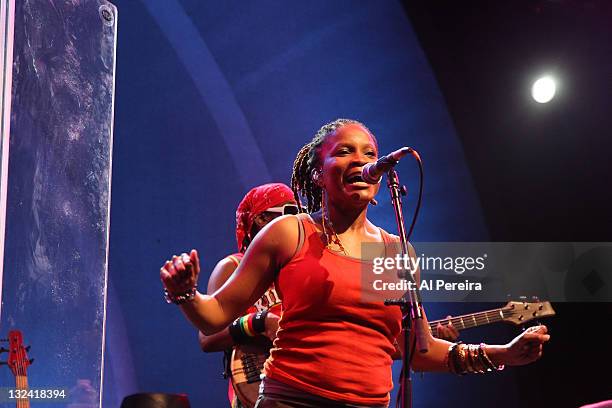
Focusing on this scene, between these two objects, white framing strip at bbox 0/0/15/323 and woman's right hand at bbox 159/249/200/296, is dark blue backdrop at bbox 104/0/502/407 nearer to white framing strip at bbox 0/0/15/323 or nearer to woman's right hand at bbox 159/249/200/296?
white framing strip at bbox 0/0/15/323

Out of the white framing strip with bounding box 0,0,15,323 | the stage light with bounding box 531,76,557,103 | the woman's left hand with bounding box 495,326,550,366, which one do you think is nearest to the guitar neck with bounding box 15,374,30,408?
the white framing strip with bounding box 0,0,15,323

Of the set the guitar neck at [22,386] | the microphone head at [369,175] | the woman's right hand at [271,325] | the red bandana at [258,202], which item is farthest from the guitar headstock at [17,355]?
the microphone head at [369,175]

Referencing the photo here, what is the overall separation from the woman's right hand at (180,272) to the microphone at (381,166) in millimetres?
589

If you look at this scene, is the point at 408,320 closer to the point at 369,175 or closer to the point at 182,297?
the point at 369,175

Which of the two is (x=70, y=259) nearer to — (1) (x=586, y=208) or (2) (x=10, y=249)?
(2) (x=10, y=249)

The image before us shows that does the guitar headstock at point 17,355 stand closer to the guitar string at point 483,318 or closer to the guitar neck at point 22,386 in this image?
the guitar neck at point 22,386

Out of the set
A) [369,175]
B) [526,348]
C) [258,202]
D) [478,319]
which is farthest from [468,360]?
[478,319]

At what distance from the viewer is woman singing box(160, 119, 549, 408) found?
196 centimetres

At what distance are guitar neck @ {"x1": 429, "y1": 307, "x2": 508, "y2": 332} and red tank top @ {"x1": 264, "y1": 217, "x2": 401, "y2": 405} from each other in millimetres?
2364

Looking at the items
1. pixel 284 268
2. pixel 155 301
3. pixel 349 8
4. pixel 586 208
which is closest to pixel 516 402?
pixel 586 208

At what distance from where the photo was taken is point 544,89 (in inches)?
197

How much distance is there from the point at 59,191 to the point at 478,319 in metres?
2.59

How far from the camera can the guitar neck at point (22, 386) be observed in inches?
114

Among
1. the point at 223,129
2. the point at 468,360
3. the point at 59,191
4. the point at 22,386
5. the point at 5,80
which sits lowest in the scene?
the point at 468,360
